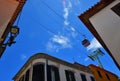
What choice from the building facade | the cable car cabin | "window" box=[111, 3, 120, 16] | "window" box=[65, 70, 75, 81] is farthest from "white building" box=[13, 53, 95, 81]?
"window" box=[111, 3, 120, 16]

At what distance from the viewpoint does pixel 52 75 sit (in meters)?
18.3

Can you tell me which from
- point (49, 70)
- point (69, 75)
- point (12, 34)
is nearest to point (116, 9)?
point (12, 34)

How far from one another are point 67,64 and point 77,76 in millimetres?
1995

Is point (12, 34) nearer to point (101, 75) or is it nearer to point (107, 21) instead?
point (107, 21)

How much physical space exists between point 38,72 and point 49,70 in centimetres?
126

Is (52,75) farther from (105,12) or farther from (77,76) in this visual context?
(105,12)

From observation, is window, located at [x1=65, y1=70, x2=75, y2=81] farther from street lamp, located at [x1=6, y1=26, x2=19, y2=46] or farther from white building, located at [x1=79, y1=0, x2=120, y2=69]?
street lamp, located at [x1=6, y1=26, x2=19, y2=46]

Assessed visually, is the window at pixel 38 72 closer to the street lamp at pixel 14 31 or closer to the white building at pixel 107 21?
the white building at pixel 107 21

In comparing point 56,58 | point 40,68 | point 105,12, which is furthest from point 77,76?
point 105,12

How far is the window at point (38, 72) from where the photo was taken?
1722 cm

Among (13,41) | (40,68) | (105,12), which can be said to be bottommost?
(13,41)

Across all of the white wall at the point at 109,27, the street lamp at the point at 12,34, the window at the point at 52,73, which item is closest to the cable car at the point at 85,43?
the white wall at the point at 109,27

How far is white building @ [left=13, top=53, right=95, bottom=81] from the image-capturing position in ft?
58.2

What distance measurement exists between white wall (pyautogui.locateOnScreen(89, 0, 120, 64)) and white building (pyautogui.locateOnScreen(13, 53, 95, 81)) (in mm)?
9001
